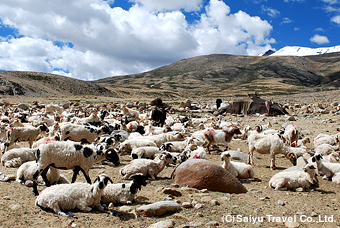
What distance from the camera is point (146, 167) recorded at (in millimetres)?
7348

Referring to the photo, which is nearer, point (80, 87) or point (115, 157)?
point (115, 157)

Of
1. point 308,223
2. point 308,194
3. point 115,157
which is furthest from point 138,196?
point 308,194

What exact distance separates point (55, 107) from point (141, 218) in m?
21.3

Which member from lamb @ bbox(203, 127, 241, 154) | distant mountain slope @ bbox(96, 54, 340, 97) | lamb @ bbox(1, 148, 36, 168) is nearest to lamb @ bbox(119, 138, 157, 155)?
lamb @ bbox(203, 127, 241, 154)

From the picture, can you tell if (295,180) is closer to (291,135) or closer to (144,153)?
(144,153)

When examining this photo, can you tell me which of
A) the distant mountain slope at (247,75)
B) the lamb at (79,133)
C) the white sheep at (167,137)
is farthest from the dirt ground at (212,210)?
the distant mountain slope at (247,75)

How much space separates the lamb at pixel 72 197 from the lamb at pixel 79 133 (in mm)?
4814

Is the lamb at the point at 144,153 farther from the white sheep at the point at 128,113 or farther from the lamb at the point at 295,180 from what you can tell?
the white sheep at the point at 128,113

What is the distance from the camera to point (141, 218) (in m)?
4.72

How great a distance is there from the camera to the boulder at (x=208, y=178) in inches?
250

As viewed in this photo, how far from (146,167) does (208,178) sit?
2.01m

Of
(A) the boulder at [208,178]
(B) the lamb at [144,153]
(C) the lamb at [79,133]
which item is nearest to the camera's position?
(A) the boulder at [208,178]

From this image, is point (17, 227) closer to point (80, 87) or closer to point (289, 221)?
point (289, 221)

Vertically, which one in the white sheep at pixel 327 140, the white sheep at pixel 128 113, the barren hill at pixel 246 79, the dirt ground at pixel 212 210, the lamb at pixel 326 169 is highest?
the barren hill at pixel 246 79
